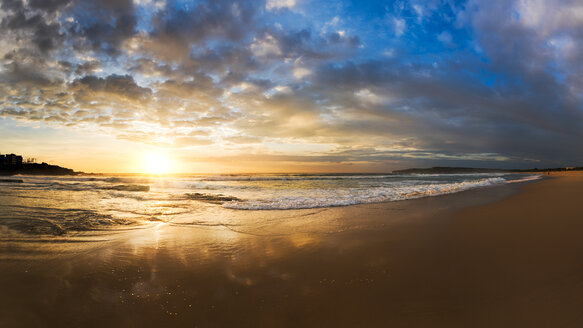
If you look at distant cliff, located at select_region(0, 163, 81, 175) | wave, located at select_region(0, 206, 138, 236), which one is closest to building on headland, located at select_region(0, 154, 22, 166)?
distant cliff, located at select_region(0, 163, 81, 175)

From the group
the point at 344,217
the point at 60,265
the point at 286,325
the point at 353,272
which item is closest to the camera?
the point at 286,325

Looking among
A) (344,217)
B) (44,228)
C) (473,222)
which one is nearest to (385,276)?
(344,217)

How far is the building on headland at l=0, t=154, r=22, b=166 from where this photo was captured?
59.8 meters

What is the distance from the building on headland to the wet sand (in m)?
86.2

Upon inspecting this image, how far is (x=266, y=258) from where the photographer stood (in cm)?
387

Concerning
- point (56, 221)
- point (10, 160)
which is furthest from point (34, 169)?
point (56, 221)

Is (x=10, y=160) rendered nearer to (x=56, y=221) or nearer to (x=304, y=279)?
(x=56, y=221)

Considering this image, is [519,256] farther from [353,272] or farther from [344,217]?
[344,217]

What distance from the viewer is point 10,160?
201 ft

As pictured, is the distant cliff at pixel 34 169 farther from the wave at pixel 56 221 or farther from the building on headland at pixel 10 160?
the wave at pixel 56 221

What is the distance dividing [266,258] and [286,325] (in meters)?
1.72

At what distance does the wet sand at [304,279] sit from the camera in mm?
2299

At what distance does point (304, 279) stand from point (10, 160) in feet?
303

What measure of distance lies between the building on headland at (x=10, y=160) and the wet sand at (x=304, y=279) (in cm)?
8621
